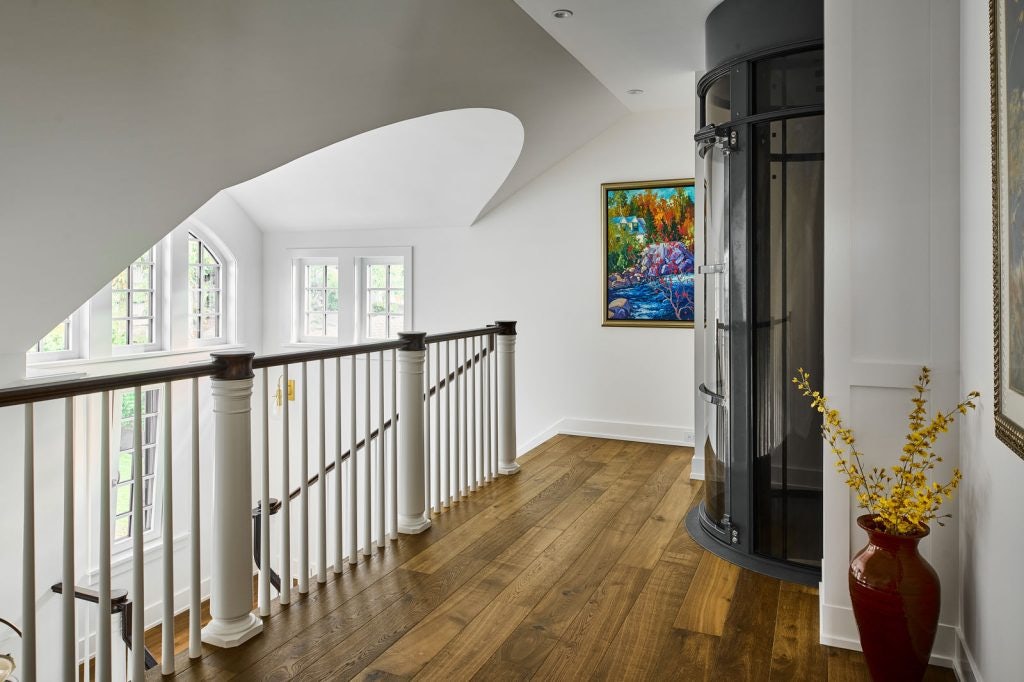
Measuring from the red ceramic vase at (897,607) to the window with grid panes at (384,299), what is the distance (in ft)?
17.3

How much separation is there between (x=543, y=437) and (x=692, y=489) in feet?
→ 6.18

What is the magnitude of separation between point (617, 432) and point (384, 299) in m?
2.71

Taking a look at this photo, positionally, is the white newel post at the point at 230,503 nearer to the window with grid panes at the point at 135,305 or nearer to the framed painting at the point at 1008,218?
the framed painting at the point at 1008,218

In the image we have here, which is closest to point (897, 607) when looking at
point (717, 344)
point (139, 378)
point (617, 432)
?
point (717, 344)

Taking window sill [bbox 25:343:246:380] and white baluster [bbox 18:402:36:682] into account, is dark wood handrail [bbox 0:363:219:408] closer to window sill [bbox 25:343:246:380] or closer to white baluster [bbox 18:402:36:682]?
white baluster [bbox 18:402:36:682]

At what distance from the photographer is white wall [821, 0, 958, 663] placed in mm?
2105

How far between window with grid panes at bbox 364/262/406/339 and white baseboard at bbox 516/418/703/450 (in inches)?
73.0

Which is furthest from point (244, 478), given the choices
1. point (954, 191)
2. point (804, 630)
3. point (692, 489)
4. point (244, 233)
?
point (244, 233)

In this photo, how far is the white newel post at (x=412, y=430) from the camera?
3.32 metres

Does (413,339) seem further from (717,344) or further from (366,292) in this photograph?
(366,292)

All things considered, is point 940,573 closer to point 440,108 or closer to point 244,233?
point 440,108

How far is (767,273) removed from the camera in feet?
9.55

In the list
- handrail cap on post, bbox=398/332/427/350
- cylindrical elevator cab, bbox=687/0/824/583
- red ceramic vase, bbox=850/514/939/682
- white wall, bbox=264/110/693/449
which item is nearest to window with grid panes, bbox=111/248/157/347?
white wall, bbox=264/110/693/449

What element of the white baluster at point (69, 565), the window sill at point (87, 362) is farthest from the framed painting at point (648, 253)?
the white baluster at point (69, 565)
